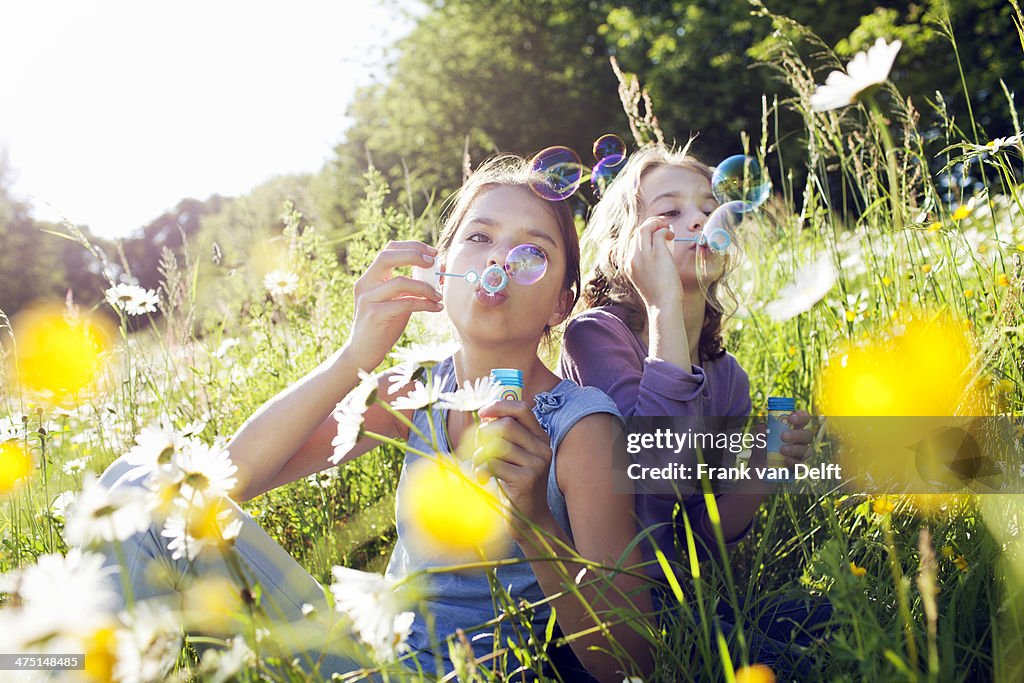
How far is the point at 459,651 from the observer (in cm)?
75

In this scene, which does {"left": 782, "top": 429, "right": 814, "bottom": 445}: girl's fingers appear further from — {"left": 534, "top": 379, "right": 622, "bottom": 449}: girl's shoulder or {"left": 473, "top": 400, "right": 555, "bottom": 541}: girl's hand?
{"left": 473, "top": 400, "right": 555, "bottom": 541}: girl's hand

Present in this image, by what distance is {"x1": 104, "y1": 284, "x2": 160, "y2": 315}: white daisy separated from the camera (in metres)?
2.13

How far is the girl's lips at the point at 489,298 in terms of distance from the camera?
4.93 ft

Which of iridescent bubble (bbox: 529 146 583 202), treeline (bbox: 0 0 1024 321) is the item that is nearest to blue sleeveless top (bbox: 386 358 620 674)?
iridescent bubble (bbox: 529 146 583 202)

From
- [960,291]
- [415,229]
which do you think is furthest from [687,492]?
[415,229]

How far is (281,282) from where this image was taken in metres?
2.57

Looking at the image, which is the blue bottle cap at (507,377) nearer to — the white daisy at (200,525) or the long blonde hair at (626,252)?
the white daisy at (200,525)

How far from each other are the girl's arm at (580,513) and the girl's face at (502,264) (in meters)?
0.26

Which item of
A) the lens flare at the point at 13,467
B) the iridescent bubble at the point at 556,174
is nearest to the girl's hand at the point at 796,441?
the iridescent bubble at the point at 556,174

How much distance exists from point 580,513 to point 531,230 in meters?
0.59

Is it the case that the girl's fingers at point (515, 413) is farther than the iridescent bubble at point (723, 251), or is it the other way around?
the iridescent bubble at point (723, 251)

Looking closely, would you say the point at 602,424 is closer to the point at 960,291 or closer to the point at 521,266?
the point at 521,266

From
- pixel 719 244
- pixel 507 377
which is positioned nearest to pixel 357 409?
pixel 507 377

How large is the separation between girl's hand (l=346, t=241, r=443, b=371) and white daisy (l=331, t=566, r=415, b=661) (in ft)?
2.63
